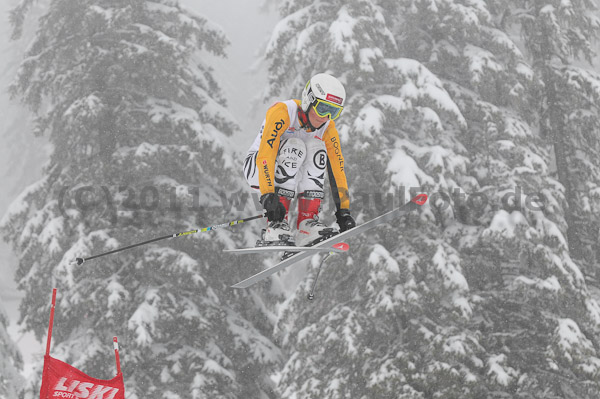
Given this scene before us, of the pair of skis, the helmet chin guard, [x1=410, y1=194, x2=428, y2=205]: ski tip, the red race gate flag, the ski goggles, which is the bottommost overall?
the red race gate flag

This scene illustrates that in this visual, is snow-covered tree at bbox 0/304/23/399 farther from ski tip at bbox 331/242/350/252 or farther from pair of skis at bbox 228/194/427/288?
ski tip at bbox 331/242/350/252

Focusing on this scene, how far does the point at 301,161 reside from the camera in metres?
5.98

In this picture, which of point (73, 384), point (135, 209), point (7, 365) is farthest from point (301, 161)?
point (7, 365)

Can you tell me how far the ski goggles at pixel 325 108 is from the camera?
568cm

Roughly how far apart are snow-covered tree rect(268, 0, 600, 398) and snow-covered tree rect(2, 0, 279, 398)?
160cm

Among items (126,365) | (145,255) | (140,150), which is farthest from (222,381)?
(140,150)

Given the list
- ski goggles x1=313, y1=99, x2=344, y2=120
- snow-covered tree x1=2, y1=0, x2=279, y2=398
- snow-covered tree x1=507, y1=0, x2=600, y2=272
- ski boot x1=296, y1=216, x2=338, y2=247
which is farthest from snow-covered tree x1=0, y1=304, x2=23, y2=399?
snow-covered tree x1=507, y1=0, x2=600, y2=272

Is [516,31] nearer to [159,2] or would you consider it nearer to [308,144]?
[159,2]

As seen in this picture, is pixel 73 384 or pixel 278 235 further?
pixel 278 235

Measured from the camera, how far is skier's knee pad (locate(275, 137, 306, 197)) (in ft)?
19.4

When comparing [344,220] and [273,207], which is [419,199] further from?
[273,207]

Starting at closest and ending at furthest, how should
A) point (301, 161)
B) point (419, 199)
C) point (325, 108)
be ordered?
point (325, 108), point (301, 161), point (419, 199)

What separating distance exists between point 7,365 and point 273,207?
10.7m

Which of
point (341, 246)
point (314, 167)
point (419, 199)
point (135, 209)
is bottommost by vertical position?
point (341, 246)
